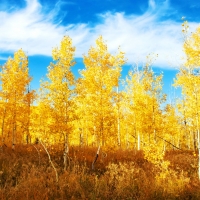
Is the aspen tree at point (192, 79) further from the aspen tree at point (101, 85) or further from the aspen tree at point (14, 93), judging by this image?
the aspen tree at point (14, 93)

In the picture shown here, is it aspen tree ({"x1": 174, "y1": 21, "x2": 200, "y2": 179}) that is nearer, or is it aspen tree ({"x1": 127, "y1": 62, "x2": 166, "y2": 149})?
aspen tree ({"x1": 174, "y1": 21, "x2": 200, "y2": 179})

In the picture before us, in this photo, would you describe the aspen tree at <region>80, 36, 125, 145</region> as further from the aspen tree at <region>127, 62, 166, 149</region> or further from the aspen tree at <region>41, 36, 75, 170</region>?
the aspen tree at <region>127, 62, 166, 149</region>

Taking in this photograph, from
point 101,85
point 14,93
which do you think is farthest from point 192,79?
point 14,93

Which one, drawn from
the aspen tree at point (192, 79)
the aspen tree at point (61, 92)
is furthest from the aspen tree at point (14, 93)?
the aspen tree at point (192, 79)

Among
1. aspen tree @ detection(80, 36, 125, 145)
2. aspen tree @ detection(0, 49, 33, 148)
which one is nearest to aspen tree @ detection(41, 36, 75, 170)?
aspen tree @ detection(80, 36, 125, 145)

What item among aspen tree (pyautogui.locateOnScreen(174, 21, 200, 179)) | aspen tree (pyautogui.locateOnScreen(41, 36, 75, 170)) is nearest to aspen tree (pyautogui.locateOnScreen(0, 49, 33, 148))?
aspen tree (pyautogui.locateOnScreen(41, 36, 75, 170))

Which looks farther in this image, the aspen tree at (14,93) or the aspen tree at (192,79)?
the aspen tree at (14,93)

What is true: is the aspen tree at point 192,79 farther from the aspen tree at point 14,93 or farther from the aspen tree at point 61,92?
the aspen tree at point 14,93

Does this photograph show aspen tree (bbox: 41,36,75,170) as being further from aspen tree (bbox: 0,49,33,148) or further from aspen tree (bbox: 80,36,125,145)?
aspen tree (bbox: 0,49,33,148)

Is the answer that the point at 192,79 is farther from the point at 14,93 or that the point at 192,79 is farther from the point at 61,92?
the point at 14,93

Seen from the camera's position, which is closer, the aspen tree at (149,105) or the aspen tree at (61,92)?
the aspen tree at (61,92)

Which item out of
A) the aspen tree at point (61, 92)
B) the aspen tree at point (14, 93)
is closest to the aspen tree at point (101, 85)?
the aspen tree at point (61, 92)

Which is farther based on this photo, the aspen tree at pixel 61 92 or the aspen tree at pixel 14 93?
the aspen tree at pixel 14 93

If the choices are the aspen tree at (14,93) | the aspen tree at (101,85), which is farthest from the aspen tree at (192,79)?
the aspen tree at (14,93)
